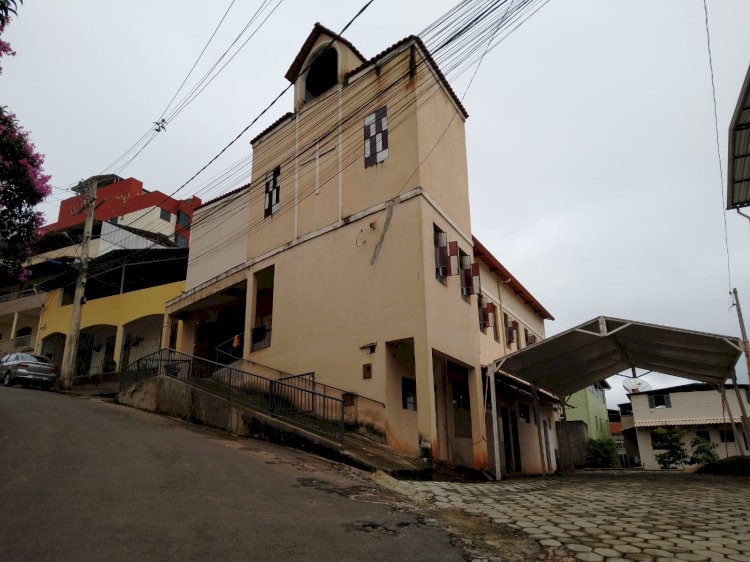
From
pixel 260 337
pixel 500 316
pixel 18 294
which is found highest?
pixel 18 294

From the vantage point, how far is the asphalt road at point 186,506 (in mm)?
4367

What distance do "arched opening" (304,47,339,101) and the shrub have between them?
25.2m

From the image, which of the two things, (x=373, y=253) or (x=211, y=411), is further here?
(x=373, y=253)

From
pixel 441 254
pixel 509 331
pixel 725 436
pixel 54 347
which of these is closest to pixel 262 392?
pixel 441 254

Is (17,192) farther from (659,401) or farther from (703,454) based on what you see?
(659,401)

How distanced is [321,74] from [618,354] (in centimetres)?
1287

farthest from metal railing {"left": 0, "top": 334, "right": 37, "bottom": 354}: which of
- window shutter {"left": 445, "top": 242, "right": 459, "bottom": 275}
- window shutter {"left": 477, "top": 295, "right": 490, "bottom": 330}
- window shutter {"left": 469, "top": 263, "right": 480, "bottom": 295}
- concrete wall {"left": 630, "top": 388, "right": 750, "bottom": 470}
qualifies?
concrete wall {"left": 630, "top": 388, "right": 750, "bottom": 470}

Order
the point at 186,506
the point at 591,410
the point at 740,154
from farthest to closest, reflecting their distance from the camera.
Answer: the point at 591,410, the point at 740,154, the point at 186,506

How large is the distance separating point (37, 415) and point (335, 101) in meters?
11.3

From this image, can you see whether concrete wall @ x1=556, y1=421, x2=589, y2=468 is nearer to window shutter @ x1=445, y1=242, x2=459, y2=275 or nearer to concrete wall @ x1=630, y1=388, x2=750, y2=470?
concrete wall @ x1=630, y1=388, x2=750, y2=470

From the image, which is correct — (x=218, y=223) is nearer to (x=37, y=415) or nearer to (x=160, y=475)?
(x=37, y=415)

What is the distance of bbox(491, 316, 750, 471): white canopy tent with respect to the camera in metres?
12.2

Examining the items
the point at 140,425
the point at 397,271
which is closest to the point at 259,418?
the point at 140,425

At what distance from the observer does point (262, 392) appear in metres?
12.7
